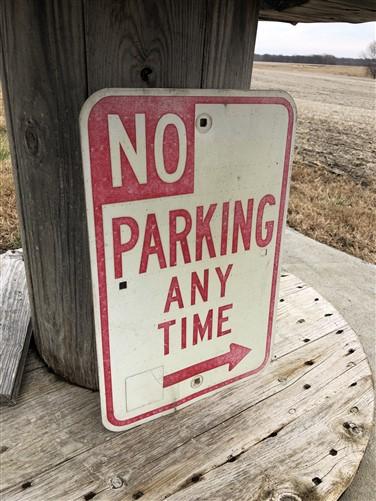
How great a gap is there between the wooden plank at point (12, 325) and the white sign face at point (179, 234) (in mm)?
352

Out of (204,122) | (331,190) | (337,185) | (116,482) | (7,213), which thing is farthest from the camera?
(337,185)

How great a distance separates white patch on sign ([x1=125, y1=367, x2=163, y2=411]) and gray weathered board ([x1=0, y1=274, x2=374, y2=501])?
0.37 feet

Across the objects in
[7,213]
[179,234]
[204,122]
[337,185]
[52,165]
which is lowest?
[337,185]

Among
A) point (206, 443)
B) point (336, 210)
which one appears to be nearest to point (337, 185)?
point (336, 210)

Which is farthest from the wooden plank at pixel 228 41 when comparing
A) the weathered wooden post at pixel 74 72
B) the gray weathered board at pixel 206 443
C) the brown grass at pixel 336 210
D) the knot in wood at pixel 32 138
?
the brown grass at pixel 336 210

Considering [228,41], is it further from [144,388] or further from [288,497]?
[288,497]

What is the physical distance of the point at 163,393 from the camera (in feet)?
3.86

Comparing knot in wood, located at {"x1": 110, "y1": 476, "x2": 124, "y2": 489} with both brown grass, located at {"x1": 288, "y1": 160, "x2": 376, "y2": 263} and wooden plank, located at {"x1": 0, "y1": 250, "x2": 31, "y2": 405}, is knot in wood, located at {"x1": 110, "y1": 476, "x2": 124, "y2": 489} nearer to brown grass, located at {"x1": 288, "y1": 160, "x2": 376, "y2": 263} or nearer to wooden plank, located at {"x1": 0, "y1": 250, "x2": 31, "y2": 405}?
wooden plank, located at {"x1": 0, "y1": 250, "x2": 31, "y2": 405}

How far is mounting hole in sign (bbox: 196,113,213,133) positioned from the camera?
96 centimetres

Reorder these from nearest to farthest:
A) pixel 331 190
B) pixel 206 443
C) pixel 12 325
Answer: pixel 206 443
pixel 12 325
pixel 331 190

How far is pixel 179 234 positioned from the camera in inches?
40.1

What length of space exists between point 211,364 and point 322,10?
950 mm

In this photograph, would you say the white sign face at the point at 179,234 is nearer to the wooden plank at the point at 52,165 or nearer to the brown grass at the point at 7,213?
the wooden plank at the point at 52,165

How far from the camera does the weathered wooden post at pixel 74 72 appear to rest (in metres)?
0.94
